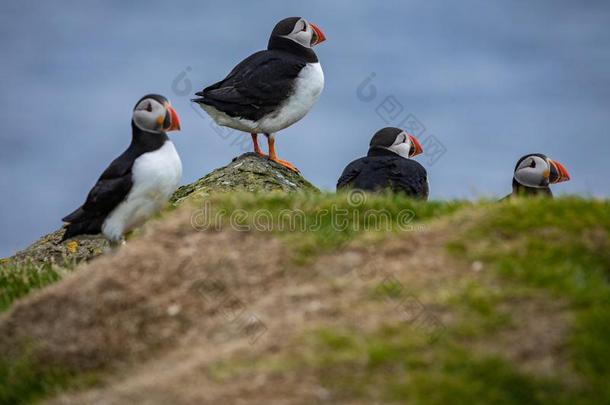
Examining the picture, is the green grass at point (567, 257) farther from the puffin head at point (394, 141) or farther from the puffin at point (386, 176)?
the puffin head at point (394, 141)

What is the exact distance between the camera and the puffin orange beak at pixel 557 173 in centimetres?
1526

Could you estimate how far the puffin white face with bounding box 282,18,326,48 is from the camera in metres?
16.6

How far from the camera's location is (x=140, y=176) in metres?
11.8

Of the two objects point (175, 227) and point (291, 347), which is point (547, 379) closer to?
point (291, 347)

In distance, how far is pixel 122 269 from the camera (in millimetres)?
8711

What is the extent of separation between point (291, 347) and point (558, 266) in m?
2.44

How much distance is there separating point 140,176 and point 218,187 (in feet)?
12.0

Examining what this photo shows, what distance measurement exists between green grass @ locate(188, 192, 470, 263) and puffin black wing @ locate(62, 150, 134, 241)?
2.42 meters

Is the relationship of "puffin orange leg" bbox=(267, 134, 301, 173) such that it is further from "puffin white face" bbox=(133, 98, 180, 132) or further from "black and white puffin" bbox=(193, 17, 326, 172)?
"puffin white face" bbox=(133, 98, 180, 132)

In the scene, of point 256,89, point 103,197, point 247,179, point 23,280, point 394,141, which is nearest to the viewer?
point 23,280

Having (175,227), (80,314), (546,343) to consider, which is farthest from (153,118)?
(546,343)

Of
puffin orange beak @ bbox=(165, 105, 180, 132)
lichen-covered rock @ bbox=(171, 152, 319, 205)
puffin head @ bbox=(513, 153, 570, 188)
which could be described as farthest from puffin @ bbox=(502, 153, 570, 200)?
puffin orange beak @ bbox=(165, 105, 180, 132)

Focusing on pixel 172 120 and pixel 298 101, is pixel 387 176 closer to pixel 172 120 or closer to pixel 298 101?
pixel 298 101

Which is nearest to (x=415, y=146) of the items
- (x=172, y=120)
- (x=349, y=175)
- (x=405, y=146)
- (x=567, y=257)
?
(x=405, y=146)
